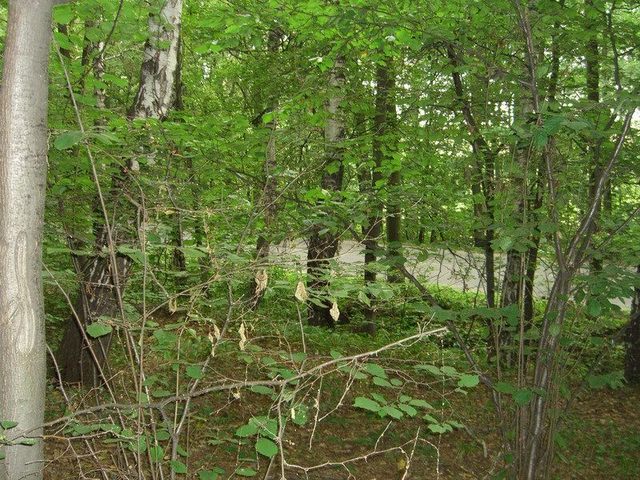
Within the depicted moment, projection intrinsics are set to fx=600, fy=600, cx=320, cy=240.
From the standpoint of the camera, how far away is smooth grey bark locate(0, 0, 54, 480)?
218cm

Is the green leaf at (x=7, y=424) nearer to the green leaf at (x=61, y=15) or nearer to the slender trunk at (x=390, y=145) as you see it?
the slender trunk at (x=390, y=145)

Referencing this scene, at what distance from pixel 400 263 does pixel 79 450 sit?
314 centimetres

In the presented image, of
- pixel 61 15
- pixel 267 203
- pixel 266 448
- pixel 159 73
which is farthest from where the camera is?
pixel 159 73

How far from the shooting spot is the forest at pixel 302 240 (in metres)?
2.39

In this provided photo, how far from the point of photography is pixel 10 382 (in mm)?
2225

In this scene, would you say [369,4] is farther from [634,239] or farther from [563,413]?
[563,413]

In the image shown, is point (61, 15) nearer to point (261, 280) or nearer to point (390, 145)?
point (261, 280)

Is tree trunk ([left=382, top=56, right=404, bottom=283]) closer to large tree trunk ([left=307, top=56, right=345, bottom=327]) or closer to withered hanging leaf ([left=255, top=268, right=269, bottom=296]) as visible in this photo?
large tree trunk ([left=307, top=56, right=345, bottom=327])

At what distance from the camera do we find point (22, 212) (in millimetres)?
2213

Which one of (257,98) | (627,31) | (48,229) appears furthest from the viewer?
(257,98)

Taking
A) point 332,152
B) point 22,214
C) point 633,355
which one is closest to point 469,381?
point 22,214

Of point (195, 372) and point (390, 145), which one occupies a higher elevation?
point (390, 145)

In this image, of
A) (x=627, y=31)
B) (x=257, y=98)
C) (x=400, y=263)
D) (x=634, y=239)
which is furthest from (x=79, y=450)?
(x=257, y=98)

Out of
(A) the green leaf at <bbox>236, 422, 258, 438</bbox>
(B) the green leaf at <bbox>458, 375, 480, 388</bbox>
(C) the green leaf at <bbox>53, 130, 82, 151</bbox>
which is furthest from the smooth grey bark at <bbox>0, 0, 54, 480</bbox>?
(B) the green leaf at <bbox>458, 375, 480, 388</bbox>
